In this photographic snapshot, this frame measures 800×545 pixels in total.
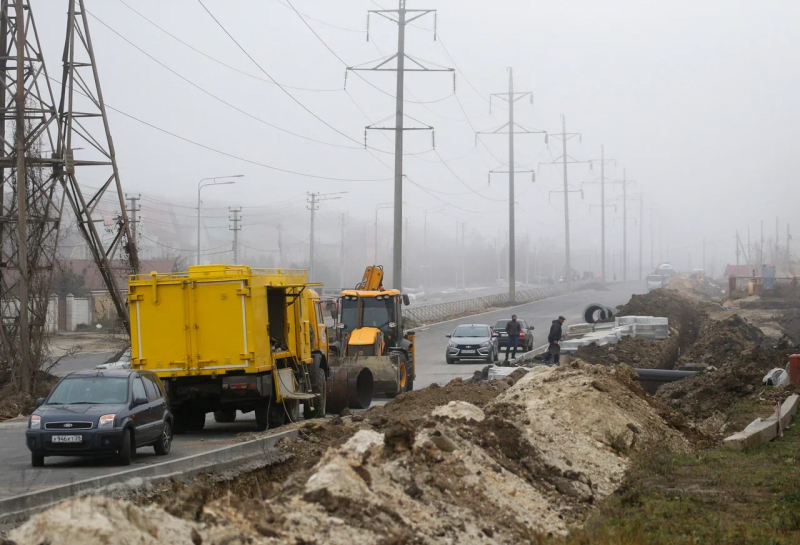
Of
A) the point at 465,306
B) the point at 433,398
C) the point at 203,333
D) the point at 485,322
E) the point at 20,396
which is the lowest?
the point at 485,322

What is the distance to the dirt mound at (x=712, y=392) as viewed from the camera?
20.0 metres

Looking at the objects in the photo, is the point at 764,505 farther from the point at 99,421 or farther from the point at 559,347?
the point at 559,347

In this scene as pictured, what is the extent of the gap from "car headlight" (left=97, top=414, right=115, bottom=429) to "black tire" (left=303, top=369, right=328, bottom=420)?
22.8 ft

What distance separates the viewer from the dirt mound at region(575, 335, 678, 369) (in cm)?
3073

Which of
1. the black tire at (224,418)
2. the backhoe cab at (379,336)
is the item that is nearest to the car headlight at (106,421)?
the black tire at (224,418)

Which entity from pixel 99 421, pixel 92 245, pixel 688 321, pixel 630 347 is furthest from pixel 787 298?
pixel 99 421

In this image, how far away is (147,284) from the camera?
1717 cm

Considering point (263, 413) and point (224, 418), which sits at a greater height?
point (263, 413)

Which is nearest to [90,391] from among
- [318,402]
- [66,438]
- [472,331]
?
[66,438]

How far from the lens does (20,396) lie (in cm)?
2378

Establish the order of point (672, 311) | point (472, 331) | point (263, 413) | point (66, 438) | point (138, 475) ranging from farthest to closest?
point (672, 311)
point (472, 331)
point (263, 413)
point (66, 438)
point (138, 475)

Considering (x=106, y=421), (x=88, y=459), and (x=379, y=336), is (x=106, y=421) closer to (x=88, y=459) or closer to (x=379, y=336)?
(x=88, y=459)

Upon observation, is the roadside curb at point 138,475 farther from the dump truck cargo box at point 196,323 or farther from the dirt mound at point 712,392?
the dirt mound at point 712,392

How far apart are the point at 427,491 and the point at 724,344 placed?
90.8ft
